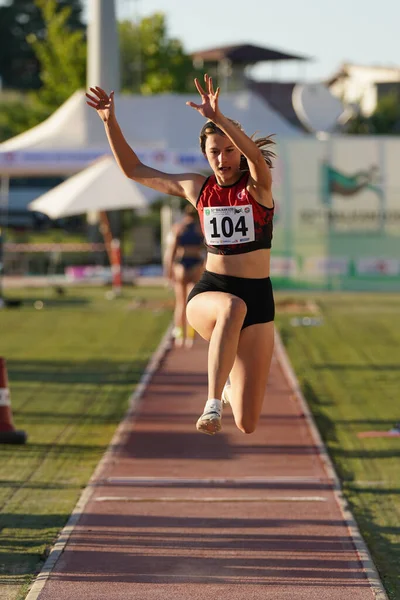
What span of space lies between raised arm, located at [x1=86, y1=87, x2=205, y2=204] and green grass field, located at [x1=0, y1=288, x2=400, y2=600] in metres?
2.65

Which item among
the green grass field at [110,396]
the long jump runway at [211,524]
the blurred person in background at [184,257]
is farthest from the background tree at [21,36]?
the long jump runway at [211,524]

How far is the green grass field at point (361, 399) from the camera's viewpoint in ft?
31.4

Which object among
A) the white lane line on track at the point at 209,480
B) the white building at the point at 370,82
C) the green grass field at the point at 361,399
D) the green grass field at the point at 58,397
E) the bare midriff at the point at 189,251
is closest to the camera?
the green grass field at the point at 58,397

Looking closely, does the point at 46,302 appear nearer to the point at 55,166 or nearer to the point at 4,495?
the point at 55,166

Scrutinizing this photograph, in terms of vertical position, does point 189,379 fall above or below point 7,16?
below

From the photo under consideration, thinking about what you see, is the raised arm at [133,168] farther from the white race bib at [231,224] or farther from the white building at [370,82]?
the white building at [370,82]

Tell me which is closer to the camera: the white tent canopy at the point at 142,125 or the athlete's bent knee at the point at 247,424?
the athlete's bent knee at the point at 247,424

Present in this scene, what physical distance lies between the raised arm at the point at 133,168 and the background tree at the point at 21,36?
7880 centimetres

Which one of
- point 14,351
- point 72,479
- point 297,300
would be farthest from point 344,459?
point 297,300

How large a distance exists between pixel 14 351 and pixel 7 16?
230 feet

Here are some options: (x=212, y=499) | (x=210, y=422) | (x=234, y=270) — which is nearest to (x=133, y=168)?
(x=234, y=270)

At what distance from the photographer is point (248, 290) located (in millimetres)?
7773

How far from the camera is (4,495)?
1041 cm

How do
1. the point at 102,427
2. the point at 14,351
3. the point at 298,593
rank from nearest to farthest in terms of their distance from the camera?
the point at 298,593 → the point at 102,427 → the point at 14,351
